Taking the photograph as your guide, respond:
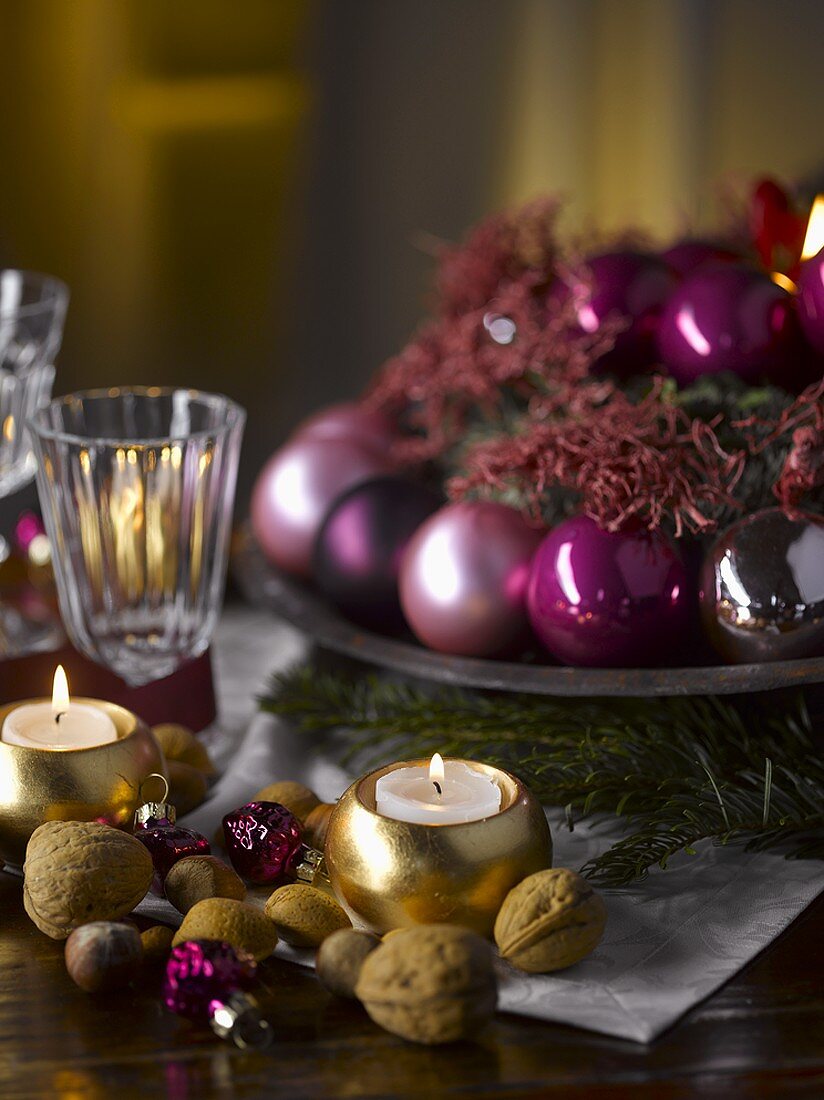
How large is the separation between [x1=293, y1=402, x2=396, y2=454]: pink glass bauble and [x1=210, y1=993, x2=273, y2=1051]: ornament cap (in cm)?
44

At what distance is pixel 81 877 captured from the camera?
0.48m

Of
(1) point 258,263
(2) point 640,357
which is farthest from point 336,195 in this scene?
(2) point 640,357

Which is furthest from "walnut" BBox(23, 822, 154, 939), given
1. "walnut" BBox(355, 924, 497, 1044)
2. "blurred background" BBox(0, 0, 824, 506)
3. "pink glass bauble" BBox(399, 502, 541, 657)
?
"blurred background" BBox(0, 0, 824, 506)

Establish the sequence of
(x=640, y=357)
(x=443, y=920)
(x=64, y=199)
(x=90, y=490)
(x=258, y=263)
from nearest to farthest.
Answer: (x=443, y=920), (x=90, y=490), (x=640, y=357), (x=64, y=199), (x=258, y=263)

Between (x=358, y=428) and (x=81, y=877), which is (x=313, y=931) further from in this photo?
(x=358, y=428)

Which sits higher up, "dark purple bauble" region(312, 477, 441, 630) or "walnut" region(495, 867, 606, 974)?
"dark purple bauble" region(312, 477, 441, 630)

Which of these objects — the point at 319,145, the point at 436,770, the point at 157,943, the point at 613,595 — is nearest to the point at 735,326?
the point at 613,595

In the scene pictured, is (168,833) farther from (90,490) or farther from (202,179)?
(202,179)

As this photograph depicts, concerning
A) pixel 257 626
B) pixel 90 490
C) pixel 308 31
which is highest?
pixel 308 31

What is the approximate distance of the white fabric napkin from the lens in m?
0.45

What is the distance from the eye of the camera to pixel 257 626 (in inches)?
34.3

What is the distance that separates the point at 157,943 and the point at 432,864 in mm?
105

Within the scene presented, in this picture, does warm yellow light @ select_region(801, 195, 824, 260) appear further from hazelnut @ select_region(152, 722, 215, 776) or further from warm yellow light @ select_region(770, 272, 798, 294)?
hazelnut @ select_region(152, 722, 215, 776)

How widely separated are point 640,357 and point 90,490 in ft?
1.03
